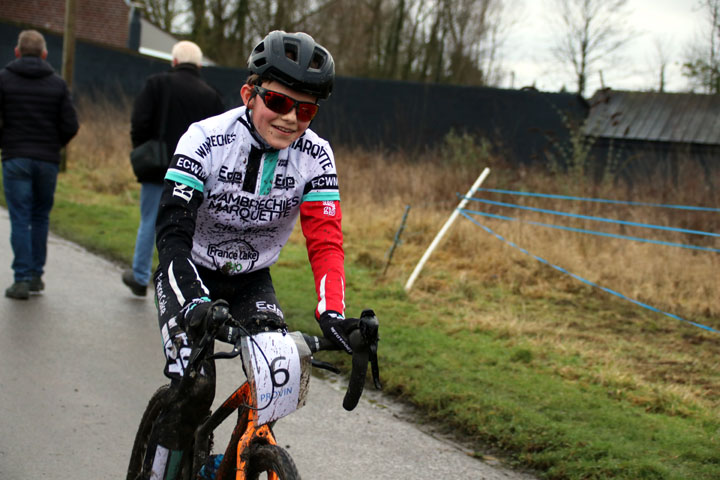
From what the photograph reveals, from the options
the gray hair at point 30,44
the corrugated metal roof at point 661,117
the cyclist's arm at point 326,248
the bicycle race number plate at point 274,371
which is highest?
the corrugated metal roof at point 661,117

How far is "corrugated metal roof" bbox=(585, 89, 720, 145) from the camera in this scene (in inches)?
695

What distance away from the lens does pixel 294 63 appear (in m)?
2.99

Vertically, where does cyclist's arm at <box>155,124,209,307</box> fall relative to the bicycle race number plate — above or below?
above

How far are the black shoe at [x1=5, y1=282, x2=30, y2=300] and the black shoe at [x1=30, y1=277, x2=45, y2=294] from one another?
16cm

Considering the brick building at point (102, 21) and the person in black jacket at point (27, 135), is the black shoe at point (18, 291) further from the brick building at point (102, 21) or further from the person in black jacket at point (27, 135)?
the brick building at point (102, 21)

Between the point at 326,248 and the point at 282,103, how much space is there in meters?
0.59

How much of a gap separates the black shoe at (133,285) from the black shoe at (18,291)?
88 centimetres

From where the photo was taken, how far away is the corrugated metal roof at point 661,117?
17656mm

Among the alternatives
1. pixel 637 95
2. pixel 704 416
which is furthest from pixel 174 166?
pixel 637 95

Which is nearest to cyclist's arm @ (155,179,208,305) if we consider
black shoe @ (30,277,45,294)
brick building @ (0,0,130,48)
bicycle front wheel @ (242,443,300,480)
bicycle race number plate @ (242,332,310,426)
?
bicycle race number plate @ (242,332,310,426)

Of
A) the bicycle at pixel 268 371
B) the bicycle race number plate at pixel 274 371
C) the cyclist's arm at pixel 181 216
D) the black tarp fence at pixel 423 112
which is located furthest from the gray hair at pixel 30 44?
the black tarp fence at pixel 423 112

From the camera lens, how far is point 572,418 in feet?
17.6

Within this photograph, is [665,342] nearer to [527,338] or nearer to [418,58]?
[527,338]

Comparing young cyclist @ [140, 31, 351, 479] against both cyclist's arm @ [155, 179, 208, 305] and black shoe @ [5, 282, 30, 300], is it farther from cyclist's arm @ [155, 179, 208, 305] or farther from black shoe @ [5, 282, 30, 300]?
black shoe @ [5, 282, 30, 300]
